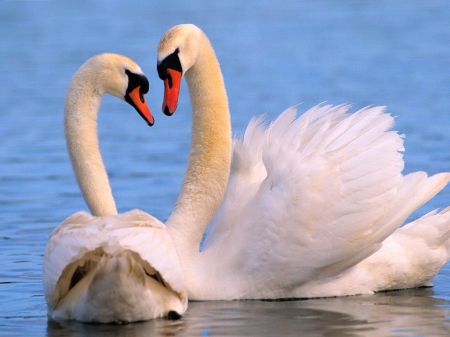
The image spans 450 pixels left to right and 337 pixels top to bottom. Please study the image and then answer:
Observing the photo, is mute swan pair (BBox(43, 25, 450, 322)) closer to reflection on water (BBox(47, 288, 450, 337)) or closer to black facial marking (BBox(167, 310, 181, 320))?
black facial marking (BBox(167, 310, 181, 320))

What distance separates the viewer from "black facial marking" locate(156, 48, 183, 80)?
851 centimetres

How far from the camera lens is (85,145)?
829 centimetres

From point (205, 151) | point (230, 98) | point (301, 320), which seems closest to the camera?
point (301, 320)

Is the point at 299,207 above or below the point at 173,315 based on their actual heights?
above

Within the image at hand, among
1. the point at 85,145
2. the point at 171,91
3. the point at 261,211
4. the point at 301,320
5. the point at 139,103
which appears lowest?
the point at 301,320

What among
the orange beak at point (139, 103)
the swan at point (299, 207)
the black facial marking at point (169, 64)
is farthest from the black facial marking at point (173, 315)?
the black facial marking at point (169, 64)

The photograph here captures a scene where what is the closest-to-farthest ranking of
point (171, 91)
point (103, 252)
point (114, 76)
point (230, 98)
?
point (103, 252) → point (114, 76) → point (171, 91) → point (230, 98)

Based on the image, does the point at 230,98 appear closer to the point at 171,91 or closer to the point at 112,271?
the point at 171,91

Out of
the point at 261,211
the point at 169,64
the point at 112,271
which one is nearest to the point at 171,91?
the point at 169,64

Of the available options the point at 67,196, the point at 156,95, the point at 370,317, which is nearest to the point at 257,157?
the point at 370,317

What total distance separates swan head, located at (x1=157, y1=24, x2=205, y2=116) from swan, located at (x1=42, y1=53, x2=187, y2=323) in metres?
0.26

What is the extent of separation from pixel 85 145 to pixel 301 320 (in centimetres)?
201

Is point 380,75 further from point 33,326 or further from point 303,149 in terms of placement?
point 33,326

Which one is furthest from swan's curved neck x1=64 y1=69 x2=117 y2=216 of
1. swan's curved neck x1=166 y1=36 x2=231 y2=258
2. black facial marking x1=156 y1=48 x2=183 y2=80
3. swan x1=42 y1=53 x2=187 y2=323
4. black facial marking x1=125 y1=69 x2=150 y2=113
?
swan's curved neck x1=166 y1=36 x2=231 y2=258
